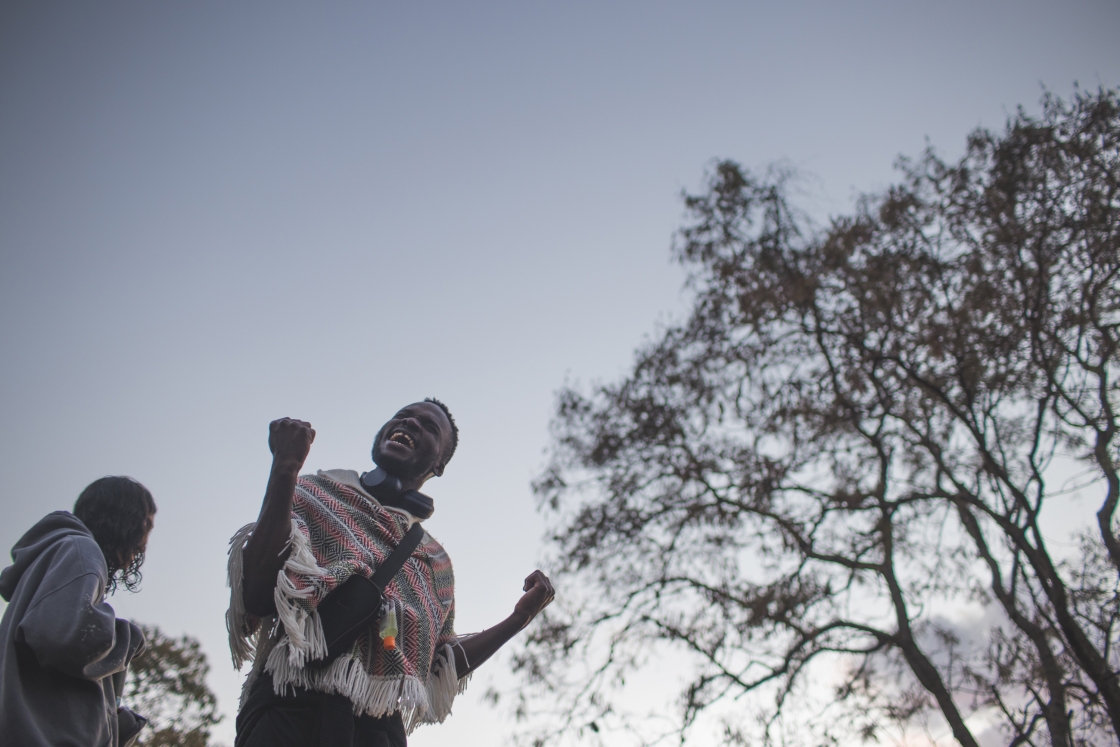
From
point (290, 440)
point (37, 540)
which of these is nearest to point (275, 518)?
point (290, 440)

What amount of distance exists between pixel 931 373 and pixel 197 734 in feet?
38.7

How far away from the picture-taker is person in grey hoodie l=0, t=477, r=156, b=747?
1.71 m

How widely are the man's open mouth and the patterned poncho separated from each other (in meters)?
0.23

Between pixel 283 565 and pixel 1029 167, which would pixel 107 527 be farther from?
pixel 1029 167

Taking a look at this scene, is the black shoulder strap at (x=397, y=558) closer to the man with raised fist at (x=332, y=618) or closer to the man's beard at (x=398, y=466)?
the man with raised fist at (x=332, y=618)

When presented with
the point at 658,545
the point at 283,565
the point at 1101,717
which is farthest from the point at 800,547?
the point at 283,565

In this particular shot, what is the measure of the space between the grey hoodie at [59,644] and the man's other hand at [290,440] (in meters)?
0.53

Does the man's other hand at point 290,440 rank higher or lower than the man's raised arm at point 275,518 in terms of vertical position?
higher

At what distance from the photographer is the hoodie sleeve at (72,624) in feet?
5.61

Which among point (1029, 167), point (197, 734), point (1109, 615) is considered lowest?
point (197, 734)

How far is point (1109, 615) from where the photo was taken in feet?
21.4

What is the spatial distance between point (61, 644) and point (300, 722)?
55cm

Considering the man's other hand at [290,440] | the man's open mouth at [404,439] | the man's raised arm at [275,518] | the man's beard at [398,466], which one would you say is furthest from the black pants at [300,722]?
the man's open mouth at [404,439]

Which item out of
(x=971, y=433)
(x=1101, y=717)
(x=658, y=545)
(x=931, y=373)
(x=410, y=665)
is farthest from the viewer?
(x=658, y=545)
